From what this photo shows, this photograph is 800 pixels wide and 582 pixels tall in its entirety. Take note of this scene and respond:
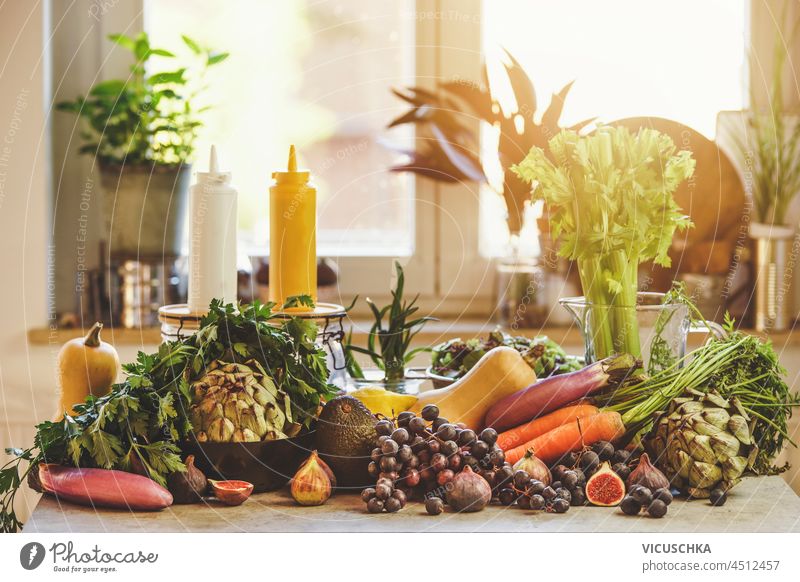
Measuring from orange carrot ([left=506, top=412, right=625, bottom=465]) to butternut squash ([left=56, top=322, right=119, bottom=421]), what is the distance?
0.55 m

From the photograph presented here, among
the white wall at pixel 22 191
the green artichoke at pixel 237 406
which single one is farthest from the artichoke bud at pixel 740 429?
the white wall at pixel 22 191

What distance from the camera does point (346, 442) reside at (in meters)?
1.04

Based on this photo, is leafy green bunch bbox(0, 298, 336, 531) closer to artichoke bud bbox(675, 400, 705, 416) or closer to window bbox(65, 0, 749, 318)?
artichoke bud bbox(675, 400, 705, 416)

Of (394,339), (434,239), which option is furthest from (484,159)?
(394,339)

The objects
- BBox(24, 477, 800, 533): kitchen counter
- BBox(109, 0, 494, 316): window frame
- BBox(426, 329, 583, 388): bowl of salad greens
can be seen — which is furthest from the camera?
BBox(109, 0, 494, 316): window frame

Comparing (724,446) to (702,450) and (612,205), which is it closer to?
(702,450)

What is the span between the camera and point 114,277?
2412mm

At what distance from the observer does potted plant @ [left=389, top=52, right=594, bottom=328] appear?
7.72ft

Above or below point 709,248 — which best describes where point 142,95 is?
above

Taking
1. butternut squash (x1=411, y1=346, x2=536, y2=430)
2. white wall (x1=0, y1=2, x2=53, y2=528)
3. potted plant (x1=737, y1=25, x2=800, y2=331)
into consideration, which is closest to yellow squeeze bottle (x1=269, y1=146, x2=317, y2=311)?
butternut squash (x1=411, y1=346, x2=536, y2=430)

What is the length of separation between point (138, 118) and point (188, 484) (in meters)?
1.57

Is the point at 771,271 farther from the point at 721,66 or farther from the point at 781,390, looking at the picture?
the point at 781,390
